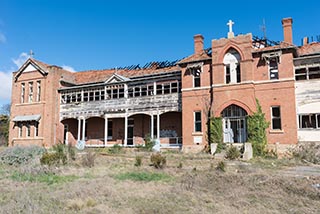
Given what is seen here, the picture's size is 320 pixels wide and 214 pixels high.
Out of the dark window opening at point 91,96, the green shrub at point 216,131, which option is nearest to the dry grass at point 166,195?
the green shrub at point 216,131

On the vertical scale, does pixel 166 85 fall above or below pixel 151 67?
below

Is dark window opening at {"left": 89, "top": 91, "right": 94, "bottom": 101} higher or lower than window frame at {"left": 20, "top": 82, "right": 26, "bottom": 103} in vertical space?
lower

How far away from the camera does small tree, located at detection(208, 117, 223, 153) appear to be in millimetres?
22812

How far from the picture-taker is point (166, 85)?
27.4 meters

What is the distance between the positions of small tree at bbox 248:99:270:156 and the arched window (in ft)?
10.2

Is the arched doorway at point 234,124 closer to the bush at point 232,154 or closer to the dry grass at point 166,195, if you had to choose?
the bush at point 232,154

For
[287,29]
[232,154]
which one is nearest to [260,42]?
[287,29]

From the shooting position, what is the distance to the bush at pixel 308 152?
18.9 metres

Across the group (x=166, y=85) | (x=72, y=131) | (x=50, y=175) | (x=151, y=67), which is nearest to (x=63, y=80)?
(x=72, y=131)

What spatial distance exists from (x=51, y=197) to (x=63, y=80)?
86.0 ft

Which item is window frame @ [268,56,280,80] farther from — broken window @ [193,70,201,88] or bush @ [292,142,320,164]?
broken window @ [193,70,201,88]

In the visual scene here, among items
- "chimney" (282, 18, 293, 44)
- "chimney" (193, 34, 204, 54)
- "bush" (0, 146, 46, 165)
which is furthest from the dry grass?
"chimney" (193, 34, 204, 54)

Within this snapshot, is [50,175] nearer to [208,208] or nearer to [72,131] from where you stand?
[208,208]

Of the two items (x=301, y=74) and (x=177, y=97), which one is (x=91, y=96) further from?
(x=301, y=74)
